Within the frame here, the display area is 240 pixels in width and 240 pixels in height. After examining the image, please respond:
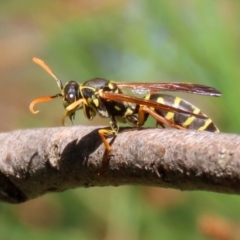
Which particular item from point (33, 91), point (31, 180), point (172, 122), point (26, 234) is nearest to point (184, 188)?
point (31, 180)

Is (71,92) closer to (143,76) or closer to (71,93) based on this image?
(71,93)

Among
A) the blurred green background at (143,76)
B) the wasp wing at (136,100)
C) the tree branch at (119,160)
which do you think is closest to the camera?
the tree branch at (119,160)

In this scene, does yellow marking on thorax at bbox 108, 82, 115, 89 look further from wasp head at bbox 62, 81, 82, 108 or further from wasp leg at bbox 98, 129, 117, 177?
wasp leg at bbox 98, 129, 117, 177

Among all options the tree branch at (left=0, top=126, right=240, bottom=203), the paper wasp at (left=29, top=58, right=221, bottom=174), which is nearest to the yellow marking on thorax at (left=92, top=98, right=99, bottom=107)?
the paper wasp at (left=29, top=58, right=221, bottom=174)

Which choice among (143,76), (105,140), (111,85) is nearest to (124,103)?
(111,85)

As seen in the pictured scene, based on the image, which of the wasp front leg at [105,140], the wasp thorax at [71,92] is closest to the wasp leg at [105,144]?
the wasp front leg at [105,140]

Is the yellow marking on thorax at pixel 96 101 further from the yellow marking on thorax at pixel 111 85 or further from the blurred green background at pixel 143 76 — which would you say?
the blurred green background at pixel 143 76

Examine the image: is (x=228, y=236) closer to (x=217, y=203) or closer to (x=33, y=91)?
(x=217, y=203)
